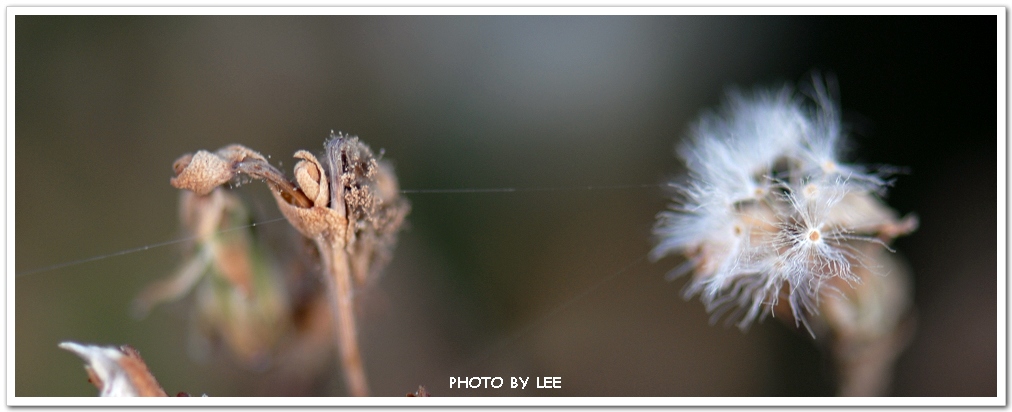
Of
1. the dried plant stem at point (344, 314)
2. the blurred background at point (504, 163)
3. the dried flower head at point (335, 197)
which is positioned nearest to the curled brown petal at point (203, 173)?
the dried flower head at point (335, 197)

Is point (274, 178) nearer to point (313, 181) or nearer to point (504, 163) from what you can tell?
point (313, 181)

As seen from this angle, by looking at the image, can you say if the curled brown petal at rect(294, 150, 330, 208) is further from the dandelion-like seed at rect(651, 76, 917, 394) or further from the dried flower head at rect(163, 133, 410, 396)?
the dandelion-like seed at rect(651, 76, 917, 394)

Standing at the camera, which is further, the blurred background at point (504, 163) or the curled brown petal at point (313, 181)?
the blurred background at point (504, 163)

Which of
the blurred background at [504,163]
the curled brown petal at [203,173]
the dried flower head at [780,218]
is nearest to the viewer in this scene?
the curled brown petal at [203,173]

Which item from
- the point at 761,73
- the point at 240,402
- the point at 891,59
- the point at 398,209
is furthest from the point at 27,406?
the point at 891,59

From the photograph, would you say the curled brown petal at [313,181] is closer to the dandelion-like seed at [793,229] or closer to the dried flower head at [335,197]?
the dried flower head at [335,197]
